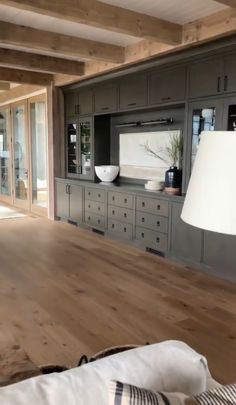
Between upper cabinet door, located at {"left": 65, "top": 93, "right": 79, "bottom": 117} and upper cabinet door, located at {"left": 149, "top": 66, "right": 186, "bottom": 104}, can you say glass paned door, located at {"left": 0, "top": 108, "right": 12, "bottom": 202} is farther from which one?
upper cabinet door, located at {"left": 149, "top": 66, "right": 186, "bottom": 104}

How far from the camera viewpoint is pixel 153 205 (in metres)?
4.57

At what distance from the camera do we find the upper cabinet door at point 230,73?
3.61m

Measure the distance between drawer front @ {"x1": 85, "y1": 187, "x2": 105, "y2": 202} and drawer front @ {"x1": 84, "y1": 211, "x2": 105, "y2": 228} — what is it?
0.27m

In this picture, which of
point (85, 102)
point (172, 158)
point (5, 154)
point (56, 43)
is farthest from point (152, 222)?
point (5, 154)

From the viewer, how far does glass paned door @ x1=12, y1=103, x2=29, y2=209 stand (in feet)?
25.4

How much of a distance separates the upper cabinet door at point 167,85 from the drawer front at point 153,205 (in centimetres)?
126

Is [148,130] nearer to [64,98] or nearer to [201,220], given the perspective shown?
[64,98]

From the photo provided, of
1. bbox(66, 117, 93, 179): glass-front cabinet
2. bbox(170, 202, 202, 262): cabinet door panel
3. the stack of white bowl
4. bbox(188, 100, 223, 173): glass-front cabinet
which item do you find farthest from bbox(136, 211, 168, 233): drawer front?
bbox(66, 117, 93, 179): glass-front cabinet

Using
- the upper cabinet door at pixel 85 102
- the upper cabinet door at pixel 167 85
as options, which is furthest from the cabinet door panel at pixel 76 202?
the upper cabinet door at pixel 167 85

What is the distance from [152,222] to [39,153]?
12.0ft

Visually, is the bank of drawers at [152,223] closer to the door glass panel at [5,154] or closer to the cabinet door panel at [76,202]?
the cabinet door panel at [76,202]

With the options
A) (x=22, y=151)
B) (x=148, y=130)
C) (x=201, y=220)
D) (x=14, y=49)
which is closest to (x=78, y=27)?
(x=14, y=49)

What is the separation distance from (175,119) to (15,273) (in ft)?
9.28

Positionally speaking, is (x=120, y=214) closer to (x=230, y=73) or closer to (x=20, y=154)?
(x=230, y=73)
